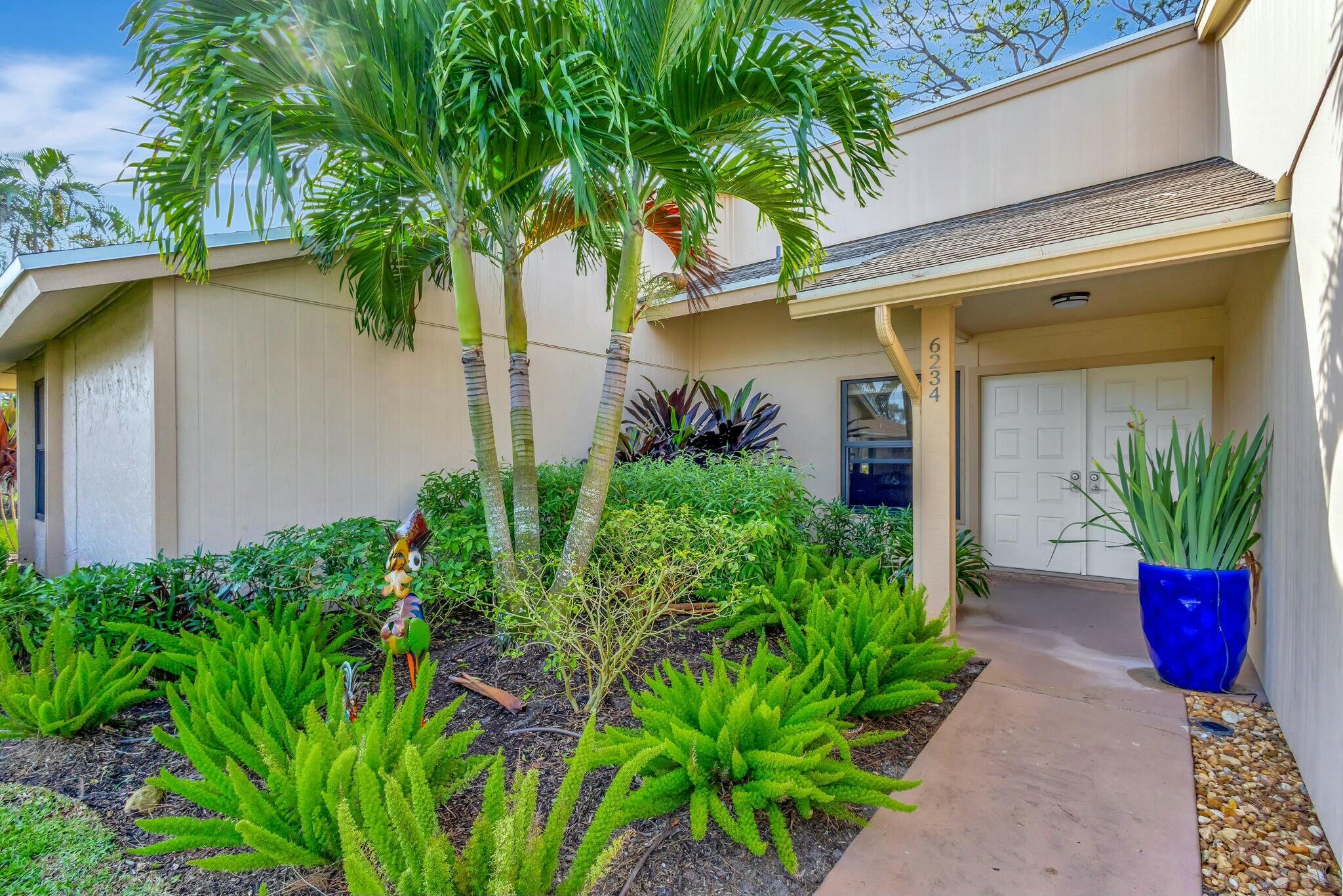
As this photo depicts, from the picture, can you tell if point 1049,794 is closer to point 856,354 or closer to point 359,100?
point 359,100

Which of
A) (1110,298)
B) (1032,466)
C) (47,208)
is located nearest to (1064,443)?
(1032,466)

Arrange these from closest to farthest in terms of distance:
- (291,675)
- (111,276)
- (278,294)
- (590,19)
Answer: (291,675) < (590,19) < (111,276) < (278,294)

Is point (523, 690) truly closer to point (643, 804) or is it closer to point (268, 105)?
point (643, 804)

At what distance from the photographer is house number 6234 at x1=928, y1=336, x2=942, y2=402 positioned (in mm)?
4293

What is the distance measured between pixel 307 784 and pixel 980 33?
15.6 m

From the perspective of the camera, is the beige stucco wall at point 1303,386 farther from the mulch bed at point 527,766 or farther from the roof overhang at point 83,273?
the roof overhang at point 83,273

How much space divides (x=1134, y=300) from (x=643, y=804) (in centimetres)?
542

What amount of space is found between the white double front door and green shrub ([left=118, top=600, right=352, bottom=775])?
5874 millimetres

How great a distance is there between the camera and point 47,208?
12922mm

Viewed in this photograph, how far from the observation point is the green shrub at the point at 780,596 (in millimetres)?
3869

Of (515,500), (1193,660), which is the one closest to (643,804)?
(515,500)

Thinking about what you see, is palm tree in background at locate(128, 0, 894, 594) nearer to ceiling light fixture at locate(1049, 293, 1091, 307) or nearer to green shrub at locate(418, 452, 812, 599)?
green shrub at locate(418, 452, 812, 599)

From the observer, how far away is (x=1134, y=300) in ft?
16.4

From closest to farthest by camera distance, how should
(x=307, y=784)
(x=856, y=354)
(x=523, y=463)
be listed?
(x=307, y=784), (x=523, y=463), (x=856, y=354)
